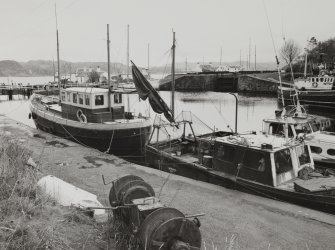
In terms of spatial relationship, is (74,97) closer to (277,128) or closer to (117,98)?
(117,98)

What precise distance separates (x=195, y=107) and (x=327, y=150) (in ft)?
105

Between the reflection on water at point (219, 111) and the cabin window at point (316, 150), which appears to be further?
the reflection on water at point (219, 111)

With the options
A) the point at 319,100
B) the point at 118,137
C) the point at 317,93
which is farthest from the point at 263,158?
the point at 317,93

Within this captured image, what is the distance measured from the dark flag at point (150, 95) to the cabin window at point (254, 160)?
625 centimetres

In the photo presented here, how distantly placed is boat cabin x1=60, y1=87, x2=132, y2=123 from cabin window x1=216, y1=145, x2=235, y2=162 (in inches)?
368

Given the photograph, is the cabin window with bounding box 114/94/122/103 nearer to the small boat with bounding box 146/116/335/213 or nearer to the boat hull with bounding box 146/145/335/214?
the boat hull with bounding box 146/145/335/214

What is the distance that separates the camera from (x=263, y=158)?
9086 millimetres

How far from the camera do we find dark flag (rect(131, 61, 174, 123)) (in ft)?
50.3

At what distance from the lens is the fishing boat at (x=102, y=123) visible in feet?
A: 56.5

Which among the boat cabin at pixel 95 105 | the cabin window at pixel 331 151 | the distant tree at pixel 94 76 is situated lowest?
the cabin window at pixel 331 151

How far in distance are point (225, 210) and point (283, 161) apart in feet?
8.84

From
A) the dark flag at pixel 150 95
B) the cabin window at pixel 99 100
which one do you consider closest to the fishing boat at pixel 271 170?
the dark flag at pixel 150 95

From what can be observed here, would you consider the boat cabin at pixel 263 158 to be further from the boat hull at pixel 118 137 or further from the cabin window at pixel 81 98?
the cabin window at pixel 81 98

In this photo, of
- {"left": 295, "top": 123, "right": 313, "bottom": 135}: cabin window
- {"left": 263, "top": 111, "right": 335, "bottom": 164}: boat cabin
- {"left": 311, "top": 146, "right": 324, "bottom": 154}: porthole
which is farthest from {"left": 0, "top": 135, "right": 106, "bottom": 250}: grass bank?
{"left": 295, "top": 123, "right": 313, "bottom": 135}: cabin window
